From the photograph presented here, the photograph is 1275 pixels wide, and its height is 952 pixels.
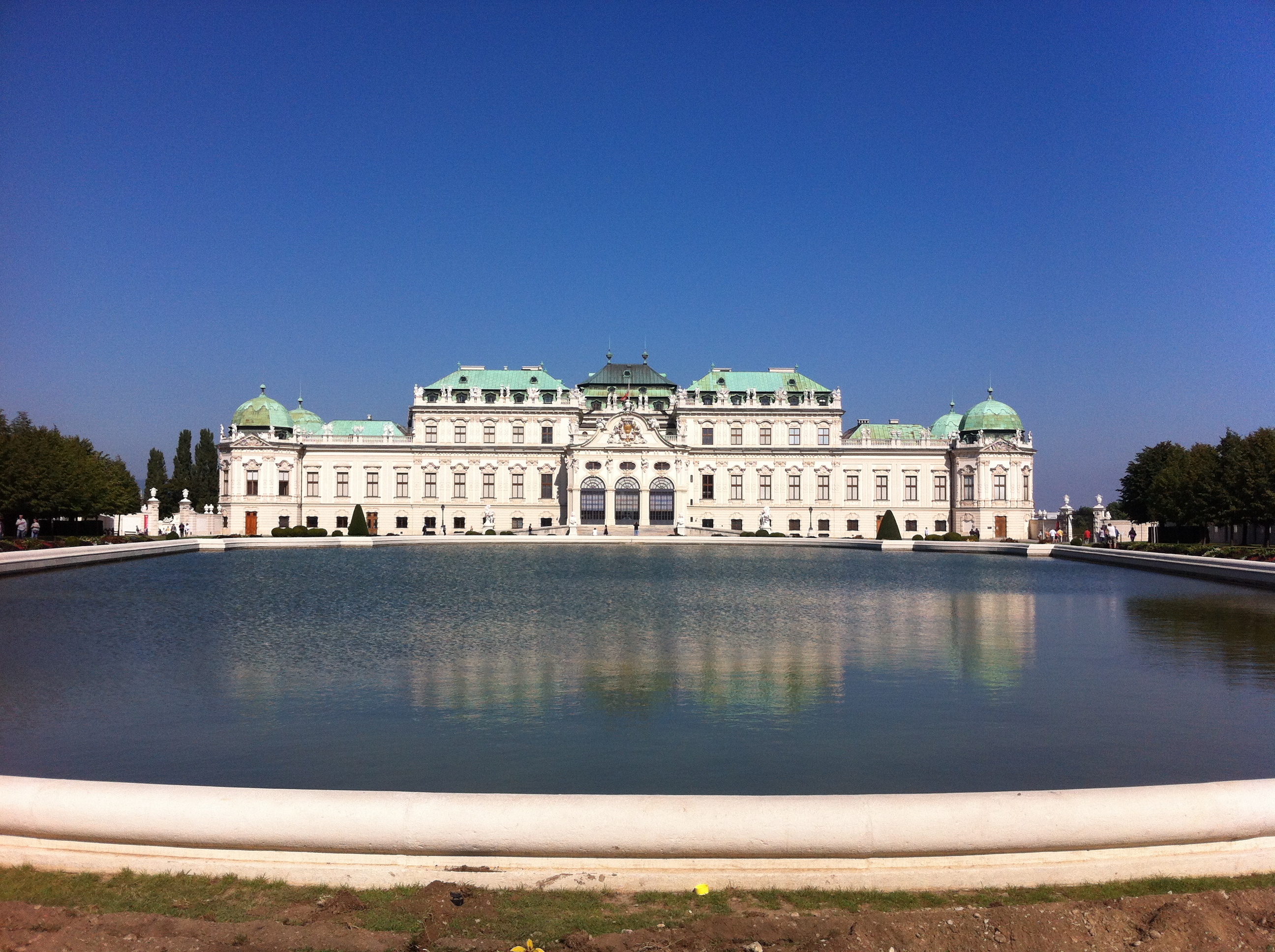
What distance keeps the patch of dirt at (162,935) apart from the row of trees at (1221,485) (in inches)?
2239

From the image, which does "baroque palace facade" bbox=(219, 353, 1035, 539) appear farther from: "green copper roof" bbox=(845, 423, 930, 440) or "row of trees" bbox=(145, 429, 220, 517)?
"row of trees" bbox=(145, 429, 220, 517)

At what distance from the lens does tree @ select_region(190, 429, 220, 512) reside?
9338 cm

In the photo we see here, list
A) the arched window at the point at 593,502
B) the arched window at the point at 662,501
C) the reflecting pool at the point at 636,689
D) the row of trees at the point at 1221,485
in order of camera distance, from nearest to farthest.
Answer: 1. the reflecting pool at the point at 636,689
2. the row of trees at the point at 1221,485
3. the arched window at the point at 593,502
4. the arched window at the point at 662,501

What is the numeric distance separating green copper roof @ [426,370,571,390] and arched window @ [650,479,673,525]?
44.1ft

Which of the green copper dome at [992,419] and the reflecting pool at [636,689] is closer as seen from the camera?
the reflecting pool at [636,689]

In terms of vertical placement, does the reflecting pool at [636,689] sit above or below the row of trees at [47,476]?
below

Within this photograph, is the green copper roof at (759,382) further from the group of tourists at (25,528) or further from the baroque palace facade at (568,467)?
the group of tourists at (25,528)

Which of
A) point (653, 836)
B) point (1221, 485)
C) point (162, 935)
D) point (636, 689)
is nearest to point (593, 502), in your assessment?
point (1221, 485)

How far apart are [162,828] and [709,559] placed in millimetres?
42981

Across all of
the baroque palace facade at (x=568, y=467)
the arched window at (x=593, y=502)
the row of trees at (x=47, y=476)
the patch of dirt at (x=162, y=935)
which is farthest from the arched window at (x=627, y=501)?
the patch of dirt at (x=162, y=935)

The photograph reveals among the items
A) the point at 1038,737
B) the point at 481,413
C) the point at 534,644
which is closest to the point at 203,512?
the point at 481,413

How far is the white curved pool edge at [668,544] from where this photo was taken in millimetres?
37938

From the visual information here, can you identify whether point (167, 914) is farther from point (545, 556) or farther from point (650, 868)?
point (545, 556)

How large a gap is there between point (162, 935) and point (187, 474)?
99.0 metres
